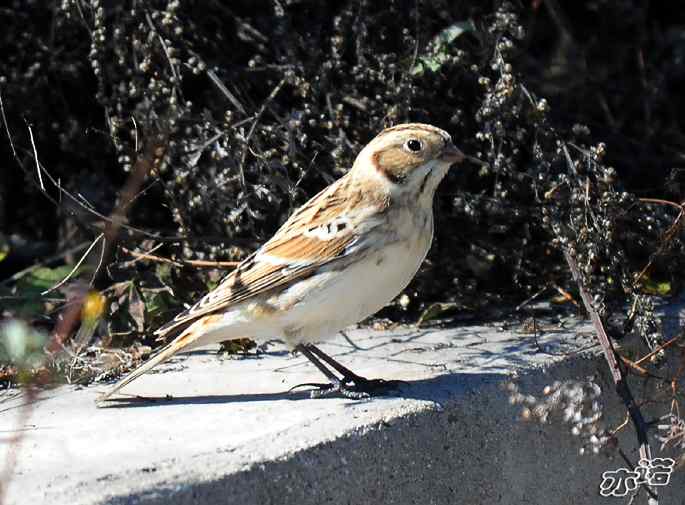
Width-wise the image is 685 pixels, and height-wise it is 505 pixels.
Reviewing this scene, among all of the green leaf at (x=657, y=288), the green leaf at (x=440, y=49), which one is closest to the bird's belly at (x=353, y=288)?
the green leaf at (x=440, y=49)

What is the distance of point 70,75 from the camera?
5676mm

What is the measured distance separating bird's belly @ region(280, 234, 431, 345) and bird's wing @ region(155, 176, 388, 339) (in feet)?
0.19

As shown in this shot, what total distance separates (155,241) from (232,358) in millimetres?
844

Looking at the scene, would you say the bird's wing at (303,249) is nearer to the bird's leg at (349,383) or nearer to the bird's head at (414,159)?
the bird's head at (414,159)

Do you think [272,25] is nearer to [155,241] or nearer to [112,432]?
[155,241]

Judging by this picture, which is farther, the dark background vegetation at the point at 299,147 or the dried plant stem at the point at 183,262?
the dried plant stem at the point at 183,262

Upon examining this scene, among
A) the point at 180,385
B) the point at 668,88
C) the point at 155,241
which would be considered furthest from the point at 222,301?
the point at 668,88

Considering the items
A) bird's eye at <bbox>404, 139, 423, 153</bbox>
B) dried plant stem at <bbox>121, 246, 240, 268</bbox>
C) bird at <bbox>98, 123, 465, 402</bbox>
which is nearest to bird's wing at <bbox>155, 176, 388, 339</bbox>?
bird at <bbox>98, 123, 465, 402</bbox>

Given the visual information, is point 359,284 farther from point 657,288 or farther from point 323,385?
point 657,288

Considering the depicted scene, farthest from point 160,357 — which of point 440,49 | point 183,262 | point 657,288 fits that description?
point 657,288

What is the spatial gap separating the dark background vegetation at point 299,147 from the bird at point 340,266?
528 millimetres

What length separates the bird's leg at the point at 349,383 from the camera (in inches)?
156

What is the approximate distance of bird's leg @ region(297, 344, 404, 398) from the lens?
3.97 meters

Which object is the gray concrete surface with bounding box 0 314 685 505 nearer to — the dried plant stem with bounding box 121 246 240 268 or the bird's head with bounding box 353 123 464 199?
the dried plant stem with bounding box 121 246 240 268
